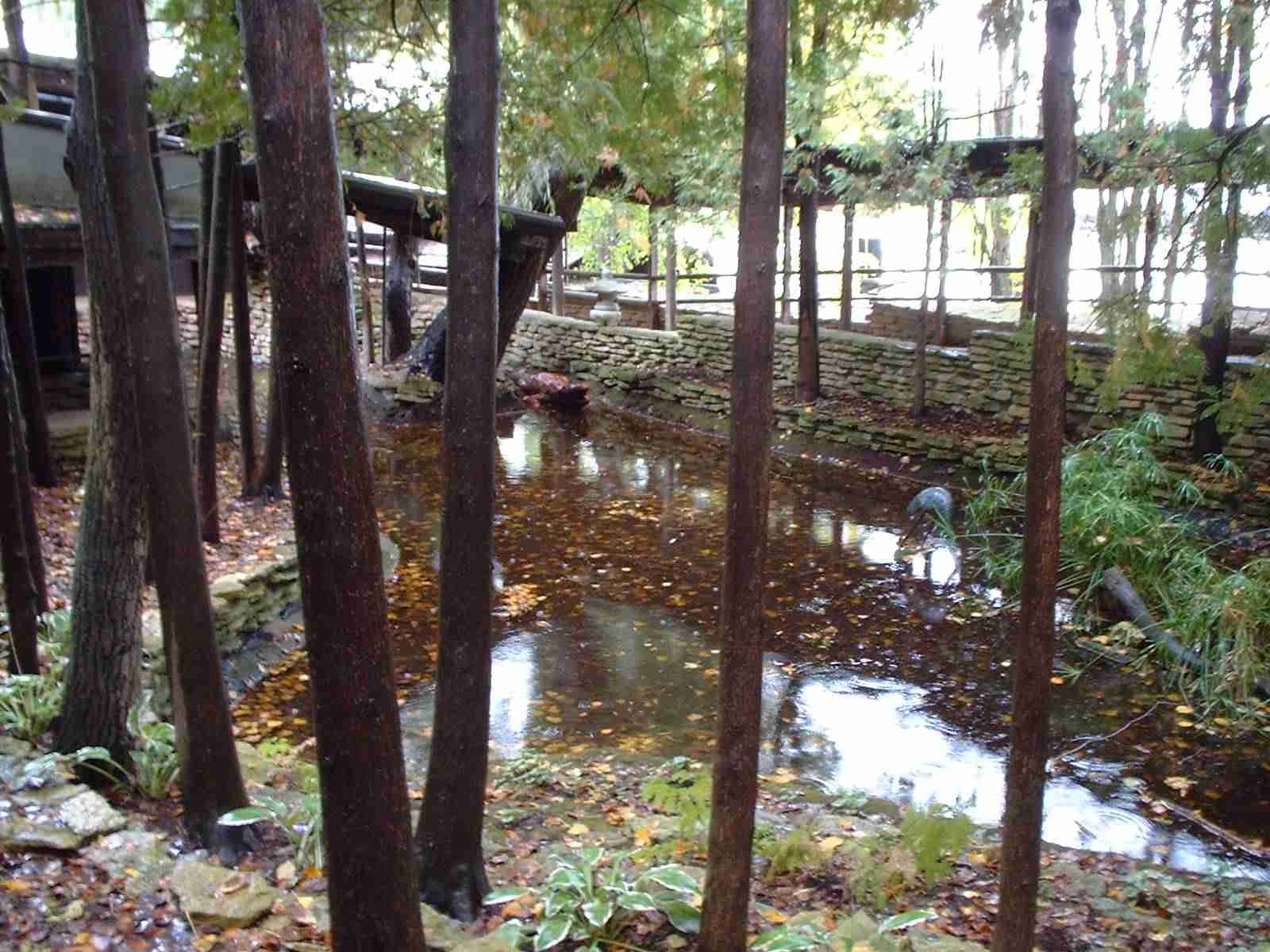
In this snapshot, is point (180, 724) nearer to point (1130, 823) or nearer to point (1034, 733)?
point (1034, 733)

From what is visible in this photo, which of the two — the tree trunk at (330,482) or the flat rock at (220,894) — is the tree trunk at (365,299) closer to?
the flat rock at (220,894)

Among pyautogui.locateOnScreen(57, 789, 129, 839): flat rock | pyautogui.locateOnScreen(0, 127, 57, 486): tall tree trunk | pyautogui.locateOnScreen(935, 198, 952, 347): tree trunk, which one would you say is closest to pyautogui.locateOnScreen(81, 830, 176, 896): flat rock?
pyautogui.locateOnScreen(57, 789, 129, 839): flat rock

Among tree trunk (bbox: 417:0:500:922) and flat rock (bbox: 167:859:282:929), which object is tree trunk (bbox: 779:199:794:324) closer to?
tree trunk (bbox: 417:0:500:922)

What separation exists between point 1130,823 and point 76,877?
480cm

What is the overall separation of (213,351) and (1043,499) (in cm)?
672

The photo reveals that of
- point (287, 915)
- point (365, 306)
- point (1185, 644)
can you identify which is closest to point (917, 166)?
point (1185, 644)

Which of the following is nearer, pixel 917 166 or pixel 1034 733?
pixel 1034 733

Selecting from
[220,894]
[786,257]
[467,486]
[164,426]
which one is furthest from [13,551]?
[786,257]

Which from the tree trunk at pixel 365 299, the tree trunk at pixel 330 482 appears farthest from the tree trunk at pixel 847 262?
the tree trunk at pixel 330 482

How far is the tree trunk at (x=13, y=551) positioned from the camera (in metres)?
5.09

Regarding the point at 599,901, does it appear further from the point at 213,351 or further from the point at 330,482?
the point at 213,351

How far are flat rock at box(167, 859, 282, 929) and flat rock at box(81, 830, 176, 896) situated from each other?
0.07m

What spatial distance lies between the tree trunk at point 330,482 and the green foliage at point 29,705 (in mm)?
2692

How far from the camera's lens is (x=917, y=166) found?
1252 centimetres
